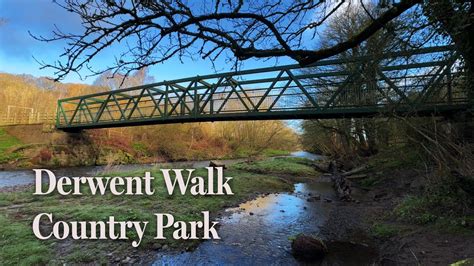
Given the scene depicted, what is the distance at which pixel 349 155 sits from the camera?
851 inches

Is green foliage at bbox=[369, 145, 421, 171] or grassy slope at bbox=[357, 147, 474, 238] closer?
grassy slope at bbox=[357, 147, 474, 238]

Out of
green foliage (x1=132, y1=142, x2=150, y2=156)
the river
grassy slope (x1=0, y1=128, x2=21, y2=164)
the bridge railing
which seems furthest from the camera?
green foliage (x1=132, y1=142, x2=150, y2=156)

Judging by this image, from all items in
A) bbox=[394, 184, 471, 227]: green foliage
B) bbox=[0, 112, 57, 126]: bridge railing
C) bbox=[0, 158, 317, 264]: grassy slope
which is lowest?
bbox=[0, 158, 317, 264]: grassy slope

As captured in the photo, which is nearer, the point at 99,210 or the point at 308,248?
the point at 308,248

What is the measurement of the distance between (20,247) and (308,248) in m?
4.78

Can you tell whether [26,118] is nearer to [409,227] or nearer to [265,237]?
[265,237]

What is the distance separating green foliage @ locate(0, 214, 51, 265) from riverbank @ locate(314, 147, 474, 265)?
5.30 metres

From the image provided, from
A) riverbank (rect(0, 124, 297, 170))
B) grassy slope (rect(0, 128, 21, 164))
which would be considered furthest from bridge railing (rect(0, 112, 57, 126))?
→ grassy slope (rect(0, 128, 21, 164))

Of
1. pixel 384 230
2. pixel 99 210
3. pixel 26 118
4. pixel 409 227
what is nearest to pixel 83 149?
pixel 26 118

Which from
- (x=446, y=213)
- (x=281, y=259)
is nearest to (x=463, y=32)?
(x=446, y=213)

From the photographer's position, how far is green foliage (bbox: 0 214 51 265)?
4805 millimetres

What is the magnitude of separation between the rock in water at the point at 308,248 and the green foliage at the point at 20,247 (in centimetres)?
404

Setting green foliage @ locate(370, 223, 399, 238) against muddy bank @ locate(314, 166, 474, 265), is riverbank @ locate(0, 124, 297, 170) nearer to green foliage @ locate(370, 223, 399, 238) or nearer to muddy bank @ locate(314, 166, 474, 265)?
muddy bank @ locate(314, 166, 474, 265)

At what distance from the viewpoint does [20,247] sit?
17.1 feet
